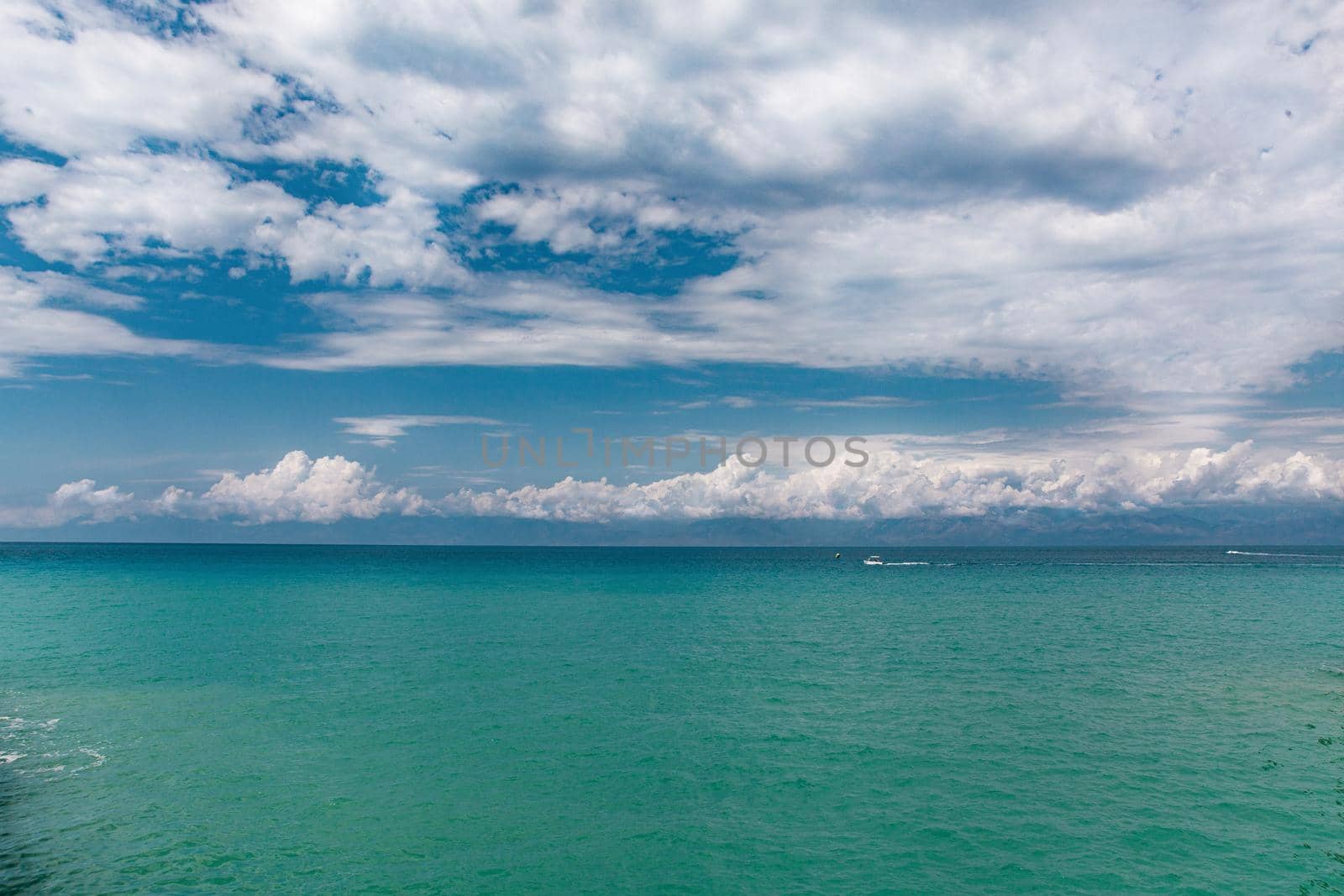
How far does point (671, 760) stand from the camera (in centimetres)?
3025

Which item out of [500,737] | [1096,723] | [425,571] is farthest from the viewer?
[425,571]

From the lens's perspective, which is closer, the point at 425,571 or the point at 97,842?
the point at 97,842

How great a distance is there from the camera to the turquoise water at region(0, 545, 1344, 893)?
2142 cm

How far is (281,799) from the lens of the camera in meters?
26.1

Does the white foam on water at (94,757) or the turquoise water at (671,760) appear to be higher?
the white foam on water at (94,757)

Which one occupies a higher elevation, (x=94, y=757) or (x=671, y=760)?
(x=94, y=757)

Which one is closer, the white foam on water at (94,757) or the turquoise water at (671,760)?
the turquoise water at (671,760)

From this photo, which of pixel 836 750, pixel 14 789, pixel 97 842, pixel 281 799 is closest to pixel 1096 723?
pixel 836 750

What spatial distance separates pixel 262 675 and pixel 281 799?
79.5 ft

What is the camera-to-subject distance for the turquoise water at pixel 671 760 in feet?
70.3

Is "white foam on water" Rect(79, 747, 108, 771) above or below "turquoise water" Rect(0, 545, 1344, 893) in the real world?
above

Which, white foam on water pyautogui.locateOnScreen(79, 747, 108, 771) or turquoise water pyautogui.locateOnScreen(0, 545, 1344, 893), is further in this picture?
white foam on water pyautogui.locateOnScreen(79, 747, 108, 771)

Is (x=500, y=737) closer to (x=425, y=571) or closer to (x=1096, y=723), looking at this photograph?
(x=1096, y=723)

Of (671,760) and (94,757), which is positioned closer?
(671,760)
